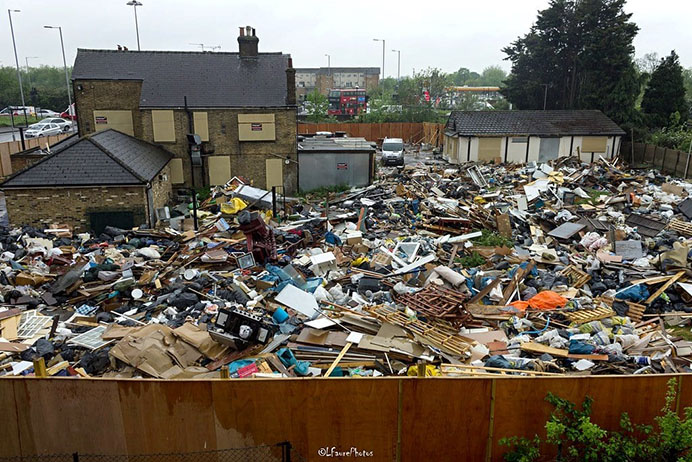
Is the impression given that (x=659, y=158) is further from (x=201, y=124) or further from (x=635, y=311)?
(x=201, y=124)

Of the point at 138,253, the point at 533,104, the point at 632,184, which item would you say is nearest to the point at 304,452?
the point at 138,253

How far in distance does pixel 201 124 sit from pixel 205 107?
83cm

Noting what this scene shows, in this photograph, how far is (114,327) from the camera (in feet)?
36.3

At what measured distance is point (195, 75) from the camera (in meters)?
26.9

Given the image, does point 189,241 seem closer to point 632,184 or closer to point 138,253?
point 138,253

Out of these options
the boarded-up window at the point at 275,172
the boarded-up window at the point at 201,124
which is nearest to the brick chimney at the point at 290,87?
the boarded-up window at the point at 275,172

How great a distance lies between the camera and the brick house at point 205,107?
25719 mm

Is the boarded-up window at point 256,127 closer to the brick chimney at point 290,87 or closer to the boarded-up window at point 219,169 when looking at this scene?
the brick chimney at point 290,87

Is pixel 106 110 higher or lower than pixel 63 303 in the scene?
higher

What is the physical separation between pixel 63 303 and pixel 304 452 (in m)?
8.61

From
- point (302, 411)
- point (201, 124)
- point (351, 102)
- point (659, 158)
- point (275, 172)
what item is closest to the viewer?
point (302, 411)

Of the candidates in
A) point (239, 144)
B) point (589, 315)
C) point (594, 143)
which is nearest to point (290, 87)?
point (239, 144)

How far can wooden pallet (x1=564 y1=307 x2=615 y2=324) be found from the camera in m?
11.7

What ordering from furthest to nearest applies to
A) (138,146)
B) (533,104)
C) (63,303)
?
(533,104)
(138,146)
(63,303)
